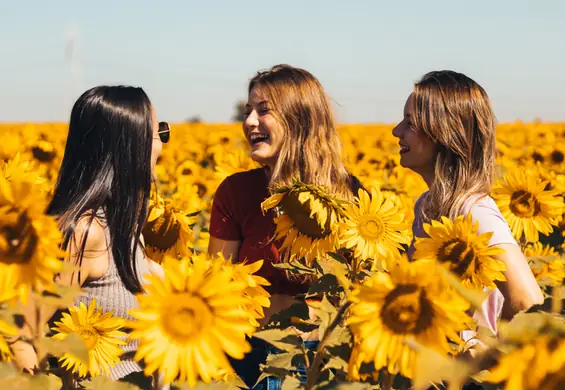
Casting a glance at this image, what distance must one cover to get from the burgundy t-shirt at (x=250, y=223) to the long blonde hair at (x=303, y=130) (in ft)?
0.37

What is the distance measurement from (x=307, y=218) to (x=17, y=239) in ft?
3.84

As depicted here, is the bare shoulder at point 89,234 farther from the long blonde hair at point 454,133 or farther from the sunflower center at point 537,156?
the sunflower center at point 537,156

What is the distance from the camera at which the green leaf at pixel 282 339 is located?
6.23ft

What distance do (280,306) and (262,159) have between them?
0.57 meters

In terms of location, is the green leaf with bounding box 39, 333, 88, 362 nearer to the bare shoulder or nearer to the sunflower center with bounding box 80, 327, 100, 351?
the sunflower center with bounding box 80, 327, 100, 351

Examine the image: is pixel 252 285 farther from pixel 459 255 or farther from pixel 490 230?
pixel 490 230

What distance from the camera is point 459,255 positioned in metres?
2.18

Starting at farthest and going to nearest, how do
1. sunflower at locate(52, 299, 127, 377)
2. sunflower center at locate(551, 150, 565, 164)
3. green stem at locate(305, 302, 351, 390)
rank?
1. sunflower center at locate(551, 150, 565, 164)
2. sunflower at locate(52, 299, 127, 377)
3. green stem at locate(305, 302, 351, 390)

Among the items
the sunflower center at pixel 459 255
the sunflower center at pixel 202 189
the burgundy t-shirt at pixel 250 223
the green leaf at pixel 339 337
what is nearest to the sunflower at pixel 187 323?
the green leaf at pixel 339 337

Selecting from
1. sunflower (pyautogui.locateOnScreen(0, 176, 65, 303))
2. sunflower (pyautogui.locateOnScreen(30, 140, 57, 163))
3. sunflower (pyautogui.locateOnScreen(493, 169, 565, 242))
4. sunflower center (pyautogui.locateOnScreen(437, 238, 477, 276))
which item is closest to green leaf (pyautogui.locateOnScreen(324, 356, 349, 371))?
sunflower center (pyautogui.locateOnScreen(437, 238, 477, 276))

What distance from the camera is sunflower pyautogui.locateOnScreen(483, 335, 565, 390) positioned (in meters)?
1.17

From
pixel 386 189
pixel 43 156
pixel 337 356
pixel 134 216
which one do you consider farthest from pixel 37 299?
pixel 43 156

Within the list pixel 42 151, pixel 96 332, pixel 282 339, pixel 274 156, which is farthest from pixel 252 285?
pixel 42 151

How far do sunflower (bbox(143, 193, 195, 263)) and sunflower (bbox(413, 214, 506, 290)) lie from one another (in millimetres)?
1134
